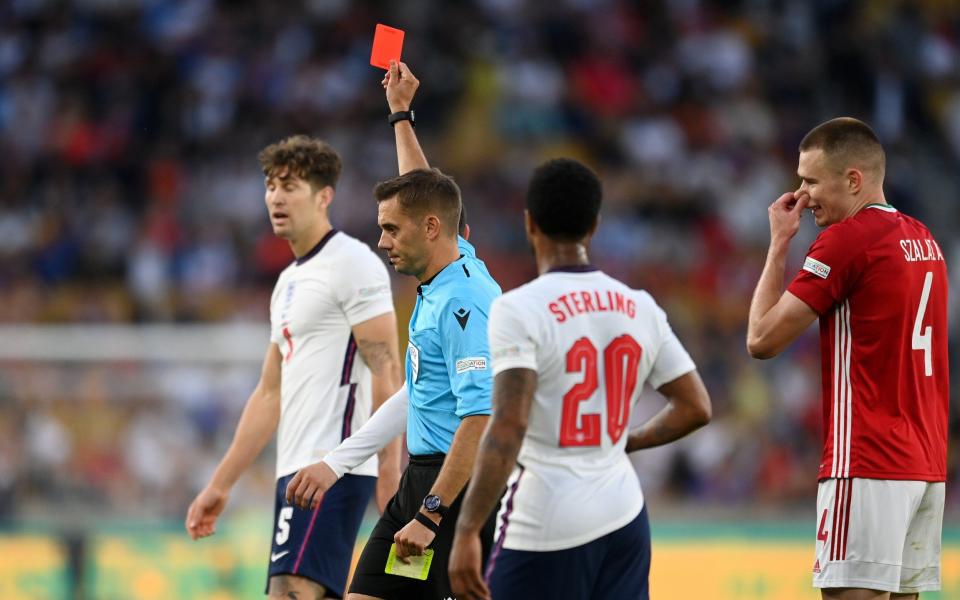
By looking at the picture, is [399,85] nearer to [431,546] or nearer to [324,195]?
[324,195]

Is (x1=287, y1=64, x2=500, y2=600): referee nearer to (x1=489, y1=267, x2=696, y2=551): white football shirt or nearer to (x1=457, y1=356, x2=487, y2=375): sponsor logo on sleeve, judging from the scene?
(x1=457, y1=356, x2=487, y2=375): sponsor logo on sleeve

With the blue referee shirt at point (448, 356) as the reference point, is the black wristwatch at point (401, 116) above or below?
above

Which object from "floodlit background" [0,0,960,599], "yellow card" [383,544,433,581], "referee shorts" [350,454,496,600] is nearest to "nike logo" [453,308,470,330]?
"referee shorts" [350,454,496,600]

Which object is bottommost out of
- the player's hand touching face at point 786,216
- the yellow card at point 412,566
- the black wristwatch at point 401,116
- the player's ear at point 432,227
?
the yellow card at point 412,566

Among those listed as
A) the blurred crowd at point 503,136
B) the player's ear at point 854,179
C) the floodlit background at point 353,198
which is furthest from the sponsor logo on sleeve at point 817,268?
the blurred crowd at point 503,136

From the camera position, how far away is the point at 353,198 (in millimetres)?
17078

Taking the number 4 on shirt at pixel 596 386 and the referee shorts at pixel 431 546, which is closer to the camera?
the number 4 on shirt at pixel 596 386

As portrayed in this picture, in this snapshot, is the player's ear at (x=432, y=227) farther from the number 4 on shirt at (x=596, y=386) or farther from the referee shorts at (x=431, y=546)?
the number 4 on shirt at (x=596, y=386)

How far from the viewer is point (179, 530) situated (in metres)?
11.6

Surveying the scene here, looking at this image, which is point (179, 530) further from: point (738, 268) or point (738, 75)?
point (738, 75)

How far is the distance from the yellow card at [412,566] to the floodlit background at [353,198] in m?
6.03

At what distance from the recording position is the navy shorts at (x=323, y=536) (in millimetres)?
6762

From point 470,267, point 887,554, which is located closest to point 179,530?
point 470,267

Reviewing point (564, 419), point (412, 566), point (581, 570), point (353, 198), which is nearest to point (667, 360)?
point (564, 419)
